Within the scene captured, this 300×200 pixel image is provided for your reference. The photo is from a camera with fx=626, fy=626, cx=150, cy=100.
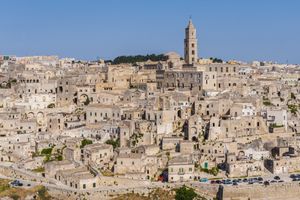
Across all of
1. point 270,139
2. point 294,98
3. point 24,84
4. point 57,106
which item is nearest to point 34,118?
point 57,106

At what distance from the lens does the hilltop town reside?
46250mm

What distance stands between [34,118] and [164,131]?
43.5 feet

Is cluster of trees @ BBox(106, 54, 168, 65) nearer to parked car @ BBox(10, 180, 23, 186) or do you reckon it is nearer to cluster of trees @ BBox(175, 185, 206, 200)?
parked car @ BBox(10, 180, 23, 186)

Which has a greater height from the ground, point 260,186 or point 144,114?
point 144,114

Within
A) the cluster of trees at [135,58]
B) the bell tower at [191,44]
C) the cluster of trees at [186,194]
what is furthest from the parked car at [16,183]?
the cluster of trees at [135,58]

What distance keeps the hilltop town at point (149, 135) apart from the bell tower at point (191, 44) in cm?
768

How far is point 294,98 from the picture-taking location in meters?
67.3

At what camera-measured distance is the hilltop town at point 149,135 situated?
46.2m

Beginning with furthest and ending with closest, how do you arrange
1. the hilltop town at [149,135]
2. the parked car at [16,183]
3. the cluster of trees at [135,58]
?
the cluster of trees at [135,58]
the hilltop town at [149,135]
the parked car at [16,183]

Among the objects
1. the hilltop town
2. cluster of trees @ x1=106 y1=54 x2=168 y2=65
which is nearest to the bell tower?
the hilltop town

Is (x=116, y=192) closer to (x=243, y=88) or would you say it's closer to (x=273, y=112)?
(x=273, y=112)

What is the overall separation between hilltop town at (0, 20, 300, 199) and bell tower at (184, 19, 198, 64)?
7.68 meters

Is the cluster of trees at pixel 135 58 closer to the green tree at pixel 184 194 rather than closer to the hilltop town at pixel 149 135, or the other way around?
the hilltop town at pixel 149 135

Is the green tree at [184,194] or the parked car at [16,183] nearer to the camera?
the green tree at [184,194]
